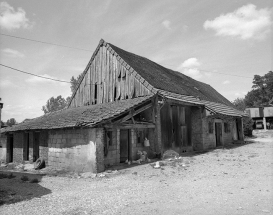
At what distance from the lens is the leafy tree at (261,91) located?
62750 millimetres

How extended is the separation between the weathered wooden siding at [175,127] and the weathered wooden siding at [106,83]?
7.08 feet

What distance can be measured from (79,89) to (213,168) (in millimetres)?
12956

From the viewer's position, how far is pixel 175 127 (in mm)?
A: 15266

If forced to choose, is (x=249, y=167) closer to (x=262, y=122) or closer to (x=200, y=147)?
(x=200, y=147)

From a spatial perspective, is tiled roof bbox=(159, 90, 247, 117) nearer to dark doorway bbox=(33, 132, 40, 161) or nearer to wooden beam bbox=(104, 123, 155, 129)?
wooden beam bbox=(104, 123, 155, 129)

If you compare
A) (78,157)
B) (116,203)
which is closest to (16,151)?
(78,157)

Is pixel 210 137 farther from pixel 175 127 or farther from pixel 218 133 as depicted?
pixel 175 127

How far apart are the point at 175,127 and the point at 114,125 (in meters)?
5.78

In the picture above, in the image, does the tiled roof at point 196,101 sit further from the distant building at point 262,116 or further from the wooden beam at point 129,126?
the distant building at point 262,116

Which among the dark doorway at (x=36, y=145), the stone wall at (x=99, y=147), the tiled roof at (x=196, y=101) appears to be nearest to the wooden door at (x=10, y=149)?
the dark doorway at (x=36, y=145)

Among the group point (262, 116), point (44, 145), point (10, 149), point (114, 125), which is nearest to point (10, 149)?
point (10, 149)

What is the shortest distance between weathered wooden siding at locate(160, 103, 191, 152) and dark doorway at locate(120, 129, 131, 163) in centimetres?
270

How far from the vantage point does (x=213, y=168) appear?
32.7 ft

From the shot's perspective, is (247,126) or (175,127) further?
(247,126)
